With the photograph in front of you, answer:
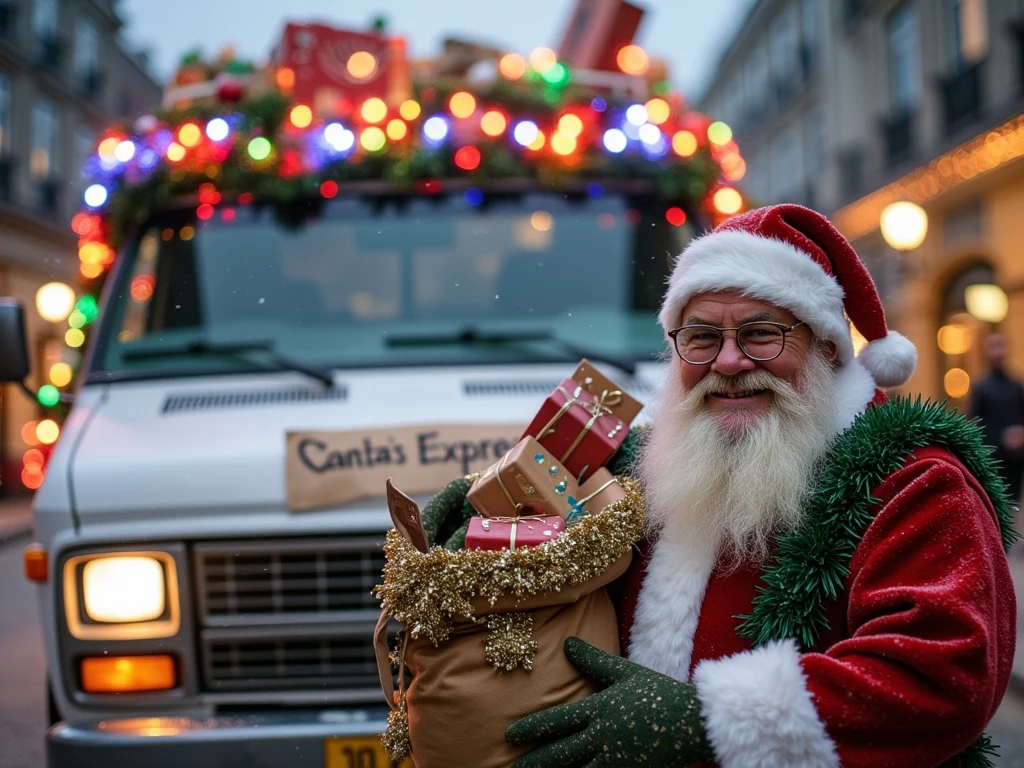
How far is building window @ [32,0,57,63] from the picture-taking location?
1051 centimetres

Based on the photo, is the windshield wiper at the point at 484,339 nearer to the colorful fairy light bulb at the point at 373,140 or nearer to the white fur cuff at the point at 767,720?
the colorful fairy light bulb at the point at 373,140

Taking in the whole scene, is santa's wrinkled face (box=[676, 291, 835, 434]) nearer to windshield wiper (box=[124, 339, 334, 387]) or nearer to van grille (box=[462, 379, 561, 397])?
van grille (box=[462, 379, 561, 397])

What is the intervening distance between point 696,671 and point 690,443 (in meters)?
0.44

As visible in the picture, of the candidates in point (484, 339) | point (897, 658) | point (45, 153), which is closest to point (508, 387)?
point (484, 339)

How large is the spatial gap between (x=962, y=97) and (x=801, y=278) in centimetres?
1475

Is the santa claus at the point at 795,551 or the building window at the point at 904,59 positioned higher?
the building window at the point at 904,59

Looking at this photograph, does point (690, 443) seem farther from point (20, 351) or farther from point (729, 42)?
point (729, 42)

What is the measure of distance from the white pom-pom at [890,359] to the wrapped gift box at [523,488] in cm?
61

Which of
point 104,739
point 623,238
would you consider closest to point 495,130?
point 623,238

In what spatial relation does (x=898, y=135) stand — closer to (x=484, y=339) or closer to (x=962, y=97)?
(x=962, y=97)

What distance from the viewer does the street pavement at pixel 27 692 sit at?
14.6ft

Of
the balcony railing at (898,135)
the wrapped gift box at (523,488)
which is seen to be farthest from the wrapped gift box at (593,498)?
the balcony railing at (898,135)

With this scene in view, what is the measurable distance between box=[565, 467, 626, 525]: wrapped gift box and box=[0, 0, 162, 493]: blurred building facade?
437 inches

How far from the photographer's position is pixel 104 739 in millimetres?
2582
